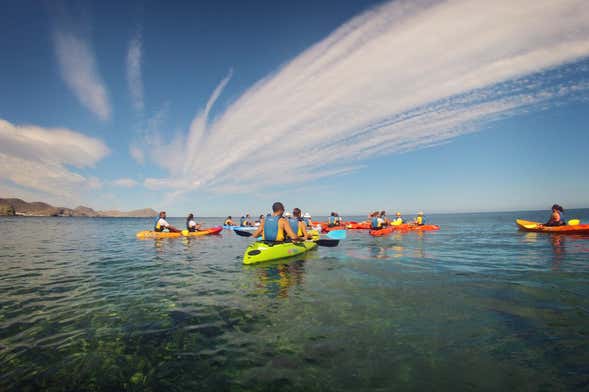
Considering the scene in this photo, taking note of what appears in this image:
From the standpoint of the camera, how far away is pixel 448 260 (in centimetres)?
1366

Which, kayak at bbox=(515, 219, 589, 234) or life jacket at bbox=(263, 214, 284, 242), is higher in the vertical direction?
life jacket at bbox=(263, 214, 284, 242)

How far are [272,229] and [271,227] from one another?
0.36 feet

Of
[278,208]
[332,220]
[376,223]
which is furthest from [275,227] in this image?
[332,220]

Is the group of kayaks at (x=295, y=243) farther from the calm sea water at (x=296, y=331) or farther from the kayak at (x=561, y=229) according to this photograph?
the calm sea water at (x=296, y=331)

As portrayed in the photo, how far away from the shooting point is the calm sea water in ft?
12.6

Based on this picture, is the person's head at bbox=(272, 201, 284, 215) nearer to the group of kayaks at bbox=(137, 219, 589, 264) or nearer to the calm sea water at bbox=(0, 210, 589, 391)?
the group of kayaks at bbox=(137, 219, 589, 264)

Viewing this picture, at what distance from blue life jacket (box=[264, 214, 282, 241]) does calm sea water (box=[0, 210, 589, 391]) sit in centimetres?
235

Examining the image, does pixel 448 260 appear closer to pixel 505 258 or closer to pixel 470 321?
pixel 505 258

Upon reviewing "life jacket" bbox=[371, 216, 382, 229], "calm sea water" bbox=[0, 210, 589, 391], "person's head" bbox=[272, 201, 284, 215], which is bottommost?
"calm sea water" bbox=[0, 210, 589, 391]

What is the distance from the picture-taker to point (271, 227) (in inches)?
498

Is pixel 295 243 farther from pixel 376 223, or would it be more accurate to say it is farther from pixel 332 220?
pixel 332 220

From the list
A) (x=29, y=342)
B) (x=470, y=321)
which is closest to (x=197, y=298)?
(x=29, y=342)

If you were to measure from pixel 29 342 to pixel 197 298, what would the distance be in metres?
3.41

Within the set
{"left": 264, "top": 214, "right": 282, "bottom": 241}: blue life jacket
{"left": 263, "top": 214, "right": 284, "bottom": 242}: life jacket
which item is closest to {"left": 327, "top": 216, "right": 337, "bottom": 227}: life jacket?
{"left": 263, "top": 214, "right": 284, "bottom": 242}: life jacket
